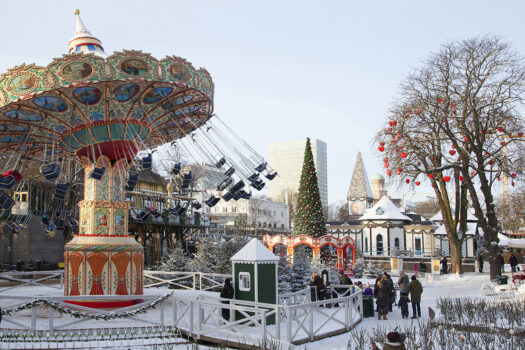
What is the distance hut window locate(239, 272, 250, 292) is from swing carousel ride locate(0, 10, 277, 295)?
14.5ft

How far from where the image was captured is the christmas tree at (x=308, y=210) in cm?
3938

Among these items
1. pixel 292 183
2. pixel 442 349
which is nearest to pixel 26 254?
A: pixel 442 349

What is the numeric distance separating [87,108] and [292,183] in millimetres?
182929

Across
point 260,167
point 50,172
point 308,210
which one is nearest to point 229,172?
point 260,167

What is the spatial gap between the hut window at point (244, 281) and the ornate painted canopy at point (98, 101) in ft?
18.8

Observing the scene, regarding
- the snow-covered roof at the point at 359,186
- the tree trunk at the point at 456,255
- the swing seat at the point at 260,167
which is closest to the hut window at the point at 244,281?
the swing seat at the point at 260,167

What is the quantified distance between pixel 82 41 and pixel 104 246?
6.88 meters

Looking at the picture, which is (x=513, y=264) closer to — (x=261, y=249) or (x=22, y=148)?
(x=261, y=249)

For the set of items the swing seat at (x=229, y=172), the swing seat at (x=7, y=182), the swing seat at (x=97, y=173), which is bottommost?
the swing seat at (x=7, y=182)

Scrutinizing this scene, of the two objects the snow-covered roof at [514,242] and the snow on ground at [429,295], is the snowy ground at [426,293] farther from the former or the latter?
the snow-covered roof at [514,242]

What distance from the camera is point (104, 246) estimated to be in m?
16.8

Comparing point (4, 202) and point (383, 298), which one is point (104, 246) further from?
point (383, 298)

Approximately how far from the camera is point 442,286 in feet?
89.6

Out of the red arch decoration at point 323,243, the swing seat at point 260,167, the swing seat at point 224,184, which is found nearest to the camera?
the swing seat at point 224,184
